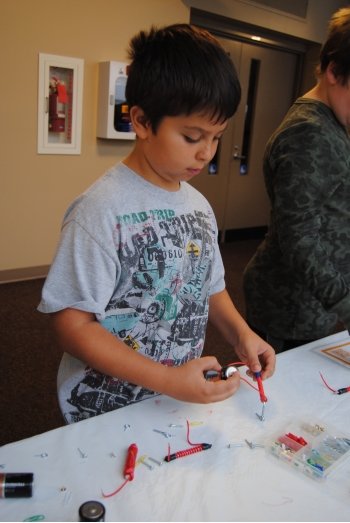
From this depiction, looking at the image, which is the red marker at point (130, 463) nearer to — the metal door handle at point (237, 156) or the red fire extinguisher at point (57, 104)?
the red fire extinguisher at point (57, 104)

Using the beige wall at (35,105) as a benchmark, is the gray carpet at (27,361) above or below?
below

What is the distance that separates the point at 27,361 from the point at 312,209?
1.89m

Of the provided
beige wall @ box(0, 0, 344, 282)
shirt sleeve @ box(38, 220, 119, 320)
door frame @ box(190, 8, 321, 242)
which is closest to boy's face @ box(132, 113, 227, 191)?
shirt sleeve @ box(38, 220, 119, 320)

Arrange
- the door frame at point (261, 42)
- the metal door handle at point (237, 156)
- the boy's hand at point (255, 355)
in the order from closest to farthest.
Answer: the boy's hand at point (255, 355)
the door frame at point (261, 42)
the metal door handle at point (237, 156)

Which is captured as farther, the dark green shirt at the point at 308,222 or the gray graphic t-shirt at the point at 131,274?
the dark green shirt at the point at 308,222

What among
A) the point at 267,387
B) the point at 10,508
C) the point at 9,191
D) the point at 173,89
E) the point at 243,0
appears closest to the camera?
the point at 10,508

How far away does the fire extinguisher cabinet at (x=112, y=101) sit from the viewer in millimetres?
3412

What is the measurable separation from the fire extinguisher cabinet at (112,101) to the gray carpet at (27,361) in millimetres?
1279

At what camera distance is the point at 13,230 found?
3.40 metres

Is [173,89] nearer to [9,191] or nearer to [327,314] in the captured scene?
[327,314]

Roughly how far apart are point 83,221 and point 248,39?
4.49 m

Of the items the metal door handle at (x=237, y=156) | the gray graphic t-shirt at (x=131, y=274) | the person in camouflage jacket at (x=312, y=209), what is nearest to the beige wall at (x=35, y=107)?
the metal door handle at (x=237, y=156)

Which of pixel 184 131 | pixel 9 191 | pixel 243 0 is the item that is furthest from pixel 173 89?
pixel 243 0

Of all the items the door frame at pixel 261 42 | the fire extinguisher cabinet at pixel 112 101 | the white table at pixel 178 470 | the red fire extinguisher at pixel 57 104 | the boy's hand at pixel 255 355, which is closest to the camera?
the white table at pixel 178 470
